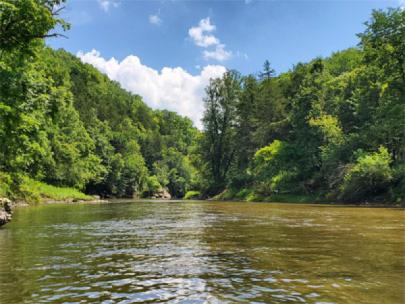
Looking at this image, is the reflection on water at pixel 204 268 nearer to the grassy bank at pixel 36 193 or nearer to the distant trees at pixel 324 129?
the grassy bank at pixel 36 193

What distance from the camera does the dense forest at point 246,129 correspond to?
2005 cm

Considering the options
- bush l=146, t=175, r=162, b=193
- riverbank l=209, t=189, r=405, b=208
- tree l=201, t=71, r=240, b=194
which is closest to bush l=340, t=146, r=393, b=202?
riverbank l=209, t=189, r=405, b=208

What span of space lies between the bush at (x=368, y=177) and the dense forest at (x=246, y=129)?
10 centimetres

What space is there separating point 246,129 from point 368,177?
38.2 metres

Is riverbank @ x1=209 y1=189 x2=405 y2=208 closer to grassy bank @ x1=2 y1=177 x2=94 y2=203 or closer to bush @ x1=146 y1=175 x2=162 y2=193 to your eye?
grassy bank @ x1=2 y1=177 x2=94 y2=203

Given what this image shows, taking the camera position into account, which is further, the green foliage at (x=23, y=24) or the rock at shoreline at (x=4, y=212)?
the rock at shoreline at (x=4, y=212)

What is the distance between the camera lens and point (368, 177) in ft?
113

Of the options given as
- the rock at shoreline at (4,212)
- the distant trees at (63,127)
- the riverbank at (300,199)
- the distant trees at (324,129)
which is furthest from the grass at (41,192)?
the distant trees at (324,129)

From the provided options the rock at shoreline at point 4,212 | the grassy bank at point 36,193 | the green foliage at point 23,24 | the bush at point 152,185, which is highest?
the green foliage at point 23,24

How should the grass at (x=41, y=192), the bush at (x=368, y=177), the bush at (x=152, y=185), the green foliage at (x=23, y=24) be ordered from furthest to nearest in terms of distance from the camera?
the bush at (x=152, y=185)
the grass at (x=41, y=192)
the bush at (x=368, y=177)
the green foliage at (x=23, y=24)

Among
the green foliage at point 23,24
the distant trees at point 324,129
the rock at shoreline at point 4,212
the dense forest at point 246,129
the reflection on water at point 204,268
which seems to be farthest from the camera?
the distant trees at point 324,129

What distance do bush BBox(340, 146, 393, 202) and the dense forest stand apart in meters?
0.10

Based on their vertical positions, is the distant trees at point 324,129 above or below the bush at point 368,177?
above

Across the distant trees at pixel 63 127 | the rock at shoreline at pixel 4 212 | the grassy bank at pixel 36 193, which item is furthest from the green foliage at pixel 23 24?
the grassy bank at pixel 36 193
